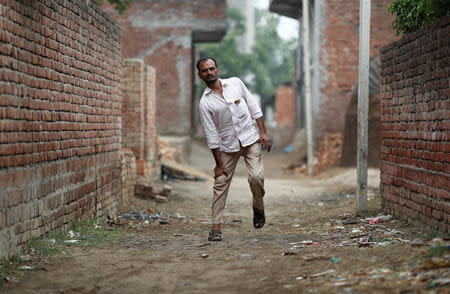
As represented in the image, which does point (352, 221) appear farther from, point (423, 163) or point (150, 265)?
point (150, 265)

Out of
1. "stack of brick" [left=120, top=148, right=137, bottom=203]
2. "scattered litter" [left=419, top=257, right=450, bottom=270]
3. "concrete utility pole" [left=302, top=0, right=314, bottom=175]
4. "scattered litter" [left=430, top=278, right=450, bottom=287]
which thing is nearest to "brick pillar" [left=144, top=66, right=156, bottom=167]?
"stack of brick" [left=120, top=148, right=137, bottom=203]

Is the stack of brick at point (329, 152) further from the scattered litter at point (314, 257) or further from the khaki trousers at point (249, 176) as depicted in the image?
the scattered litter at point (314, 257)

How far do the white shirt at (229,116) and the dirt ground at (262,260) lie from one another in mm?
1061

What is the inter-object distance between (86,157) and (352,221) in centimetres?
327

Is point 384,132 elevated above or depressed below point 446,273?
above

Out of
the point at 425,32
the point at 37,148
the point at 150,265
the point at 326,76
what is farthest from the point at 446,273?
the point at 326,76

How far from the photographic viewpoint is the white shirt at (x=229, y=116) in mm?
6395

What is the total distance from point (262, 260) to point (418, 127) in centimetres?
235

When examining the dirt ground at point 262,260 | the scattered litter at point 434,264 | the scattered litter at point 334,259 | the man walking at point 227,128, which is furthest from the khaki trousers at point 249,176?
the scattered litter at point 434,264

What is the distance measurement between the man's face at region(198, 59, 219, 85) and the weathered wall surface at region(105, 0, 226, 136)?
15.9 m

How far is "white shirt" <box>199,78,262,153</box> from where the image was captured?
6395 mm

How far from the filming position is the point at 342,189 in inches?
517

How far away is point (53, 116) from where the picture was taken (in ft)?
19.5

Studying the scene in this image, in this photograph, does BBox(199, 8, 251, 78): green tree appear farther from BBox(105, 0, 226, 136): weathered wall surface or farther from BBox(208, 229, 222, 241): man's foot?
BBox(208, 229, 222, 241): man's foot
